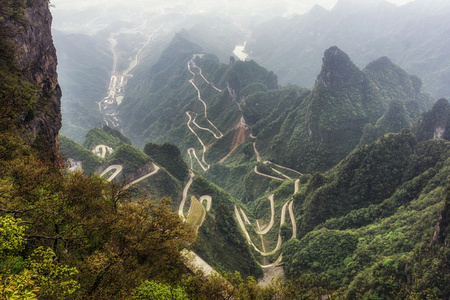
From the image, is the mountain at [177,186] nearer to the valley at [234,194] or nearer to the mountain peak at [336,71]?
the valley at [234,194]

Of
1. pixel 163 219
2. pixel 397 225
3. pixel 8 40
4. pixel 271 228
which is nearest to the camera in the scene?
pixel 163 219

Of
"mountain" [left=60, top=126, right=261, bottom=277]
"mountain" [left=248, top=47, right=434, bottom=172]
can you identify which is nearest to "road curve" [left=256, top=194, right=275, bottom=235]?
"mountain" [left=60, top=126, right=261, bottom=277]

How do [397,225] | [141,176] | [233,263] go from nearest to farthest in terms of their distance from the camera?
[397,225], [233,263], [141,176]

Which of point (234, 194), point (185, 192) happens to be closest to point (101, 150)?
point (185, 192)

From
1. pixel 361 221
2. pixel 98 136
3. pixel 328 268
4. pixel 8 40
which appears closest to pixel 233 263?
pixel 328 268

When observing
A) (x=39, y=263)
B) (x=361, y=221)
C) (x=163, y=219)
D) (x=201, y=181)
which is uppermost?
(x=39, y=263)

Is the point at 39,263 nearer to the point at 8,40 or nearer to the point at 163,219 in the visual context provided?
the point at 163,219

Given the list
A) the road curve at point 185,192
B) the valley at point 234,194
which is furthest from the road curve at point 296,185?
the road curve at point 185,192
